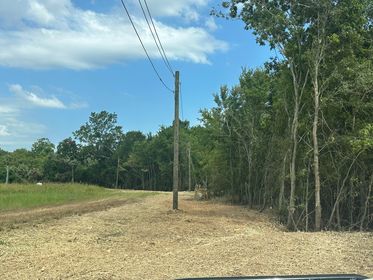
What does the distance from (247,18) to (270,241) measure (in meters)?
10.3

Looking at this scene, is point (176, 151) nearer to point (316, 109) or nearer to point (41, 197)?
point (316, 109)

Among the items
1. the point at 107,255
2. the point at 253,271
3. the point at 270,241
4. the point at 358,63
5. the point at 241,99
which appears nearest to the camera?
the point at 253,271

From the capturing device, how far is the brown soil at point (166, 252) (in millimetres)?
9023

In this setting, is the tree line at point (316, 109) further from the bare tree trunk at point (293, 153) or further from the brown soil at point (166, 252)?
the brown soil at point (166, 252)

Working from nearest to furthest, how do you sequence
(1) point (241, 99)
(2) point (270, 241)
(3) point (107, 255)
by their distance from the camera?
(3) point (107, 255) < (2) point (270, 241) < (1) point (241, 99)

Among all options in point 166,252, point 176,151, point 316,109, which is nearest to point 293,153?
point 316,109

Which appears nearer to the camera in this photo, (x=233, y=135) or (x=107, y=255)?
(x=107, y=255)

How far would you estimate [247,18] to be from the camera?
19.6 meters

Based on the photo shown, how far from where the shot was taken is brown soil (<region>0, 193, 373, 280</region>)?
9023mm

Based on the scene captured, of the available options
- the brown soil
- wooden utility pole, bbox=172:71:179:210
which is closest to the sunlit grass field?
wooden utility pole, bbox=172:71:179:210

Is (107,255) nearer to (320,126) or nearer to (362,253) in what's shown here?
(362,253)

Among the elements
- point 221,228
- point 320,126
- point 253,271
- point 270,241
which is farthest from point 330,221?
point 253,271

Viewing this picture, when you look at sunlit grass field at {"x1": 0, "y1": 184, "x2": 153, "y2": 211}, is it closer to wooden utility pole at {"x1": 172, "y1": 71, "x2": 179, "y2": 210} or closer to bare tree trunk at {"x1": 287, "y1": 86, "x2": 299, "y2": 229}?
wooden utility pole at {"x1": 172, "y1": 71, "x2": 179, "y2": 210}

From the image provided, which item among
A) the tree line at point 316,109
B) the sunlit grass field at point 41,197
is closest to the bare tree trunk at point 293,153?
the tree line at point 316,109
